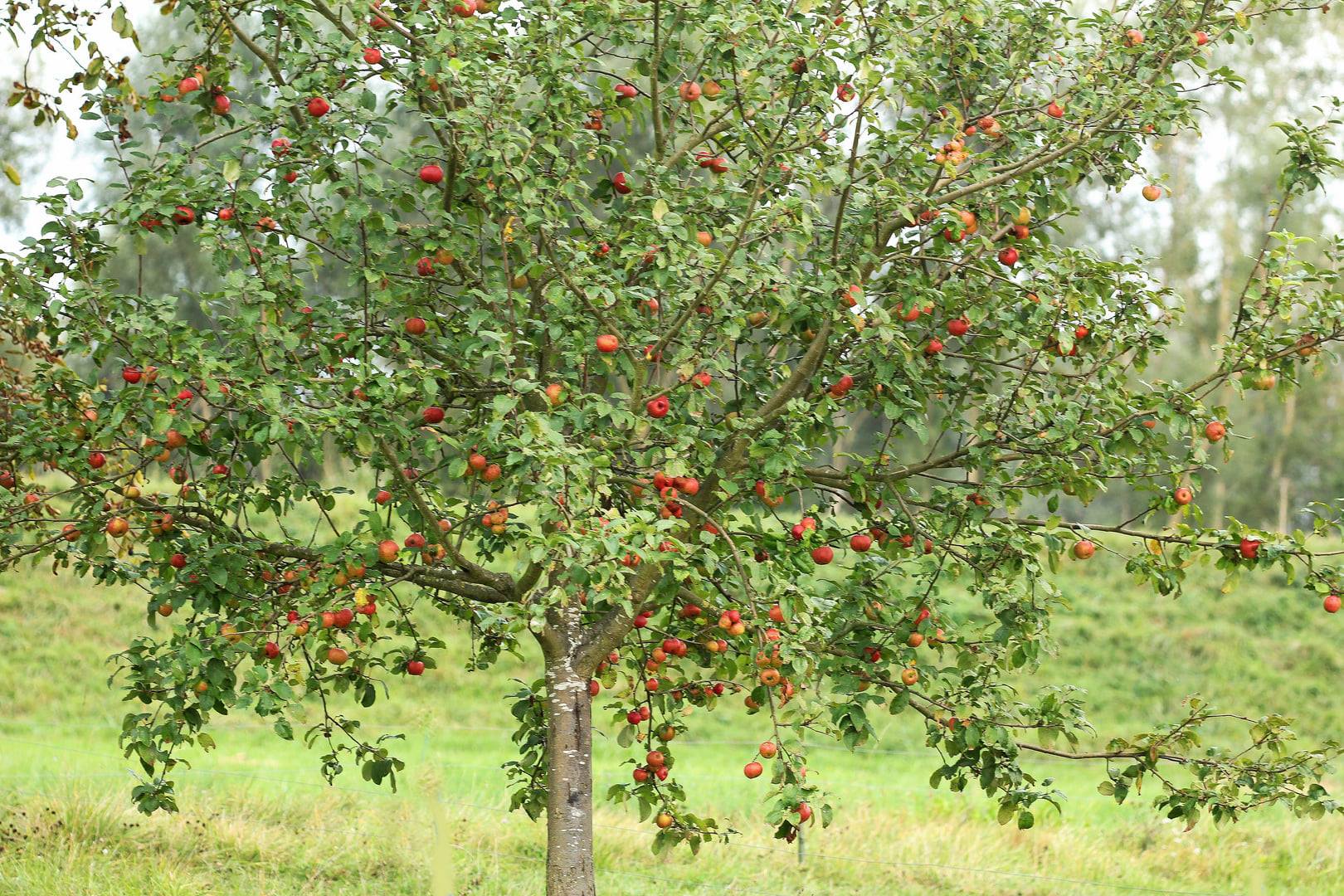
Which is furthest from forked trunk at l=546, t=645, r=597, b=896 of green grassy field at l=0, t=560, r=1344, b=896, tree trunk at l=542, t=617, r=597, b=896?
green grassy field at l=0, t=560, r=1344, b=896

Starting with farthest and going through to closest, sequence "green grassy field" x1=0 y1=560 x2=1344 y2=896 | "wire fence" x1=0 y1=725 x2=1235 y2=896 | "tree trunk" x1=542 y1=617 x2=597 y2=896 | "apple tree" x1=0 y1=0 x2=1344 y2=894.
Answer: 1. "wire fence" x1=0 y1=725 x2=1235 y2=896
2. "green grassy field" x1=0 y1=560 x2=1344 y2=896
3. "tree trunk" x1=542 y1=617 x2=597 y2=896
4. "apple tree" x1=0 y1=0 x2=1344 y2=894

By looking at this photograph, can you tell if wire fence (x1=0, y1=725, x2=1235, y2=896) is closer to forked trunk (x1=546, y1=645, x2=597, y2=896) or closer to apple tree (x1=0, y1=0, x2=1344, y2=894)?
forked trunk (x1=546, y1=645, x2=597, y2=896)

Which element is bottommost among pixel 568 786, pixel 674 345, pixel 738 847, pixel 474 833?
pixel 738 847

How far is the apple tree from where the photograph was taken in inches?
169

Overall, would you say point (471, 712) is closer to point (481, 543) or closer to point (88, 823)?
point (88, 823)

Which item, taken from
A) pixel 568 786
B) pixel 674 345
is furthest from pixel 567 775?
pixel 674 345

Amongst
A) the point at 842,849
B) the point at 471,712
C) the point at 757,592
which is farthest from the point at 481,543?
the point at 471,712

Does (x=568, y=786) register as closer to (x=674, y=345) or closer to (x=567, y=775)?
(x=567, y=775)

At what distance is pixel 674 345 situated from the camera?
515 centimetres

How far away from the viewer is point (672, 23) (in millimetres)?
4922

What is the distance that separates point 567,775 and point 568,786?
0.14 feet

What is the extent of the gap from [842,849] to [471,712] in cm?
715

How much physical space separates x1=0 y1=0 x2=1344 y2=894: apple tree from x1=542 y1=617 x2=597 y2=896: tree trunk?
2 cm

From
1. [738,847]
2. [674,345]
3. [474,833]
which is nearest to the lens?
[674,345]
